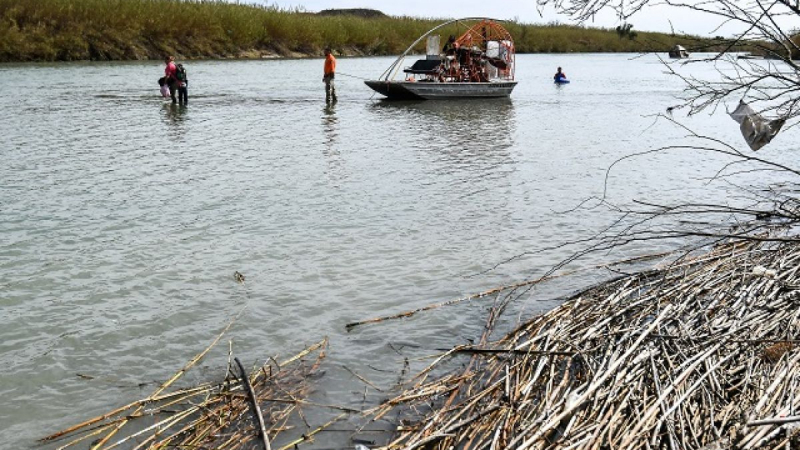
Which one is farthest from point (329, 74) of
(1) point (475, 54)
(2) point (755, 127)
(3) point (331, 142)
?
(2) point (755, 127)

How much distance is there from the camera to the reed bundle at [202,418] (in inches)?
176

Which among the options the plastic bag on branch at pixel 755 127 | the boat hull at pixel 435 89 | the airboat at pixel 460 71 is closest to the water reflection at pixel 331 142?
the boat hull at pixel 435 89

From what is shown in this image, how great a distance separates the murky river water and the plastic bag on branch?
87.6 inches

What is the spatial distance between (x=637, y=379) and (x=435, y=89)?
→ 22.4 m

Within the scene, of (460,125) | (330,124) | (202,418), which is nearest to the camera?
(202,418)

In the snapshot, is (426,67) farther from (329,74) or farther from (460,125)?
(460,125)

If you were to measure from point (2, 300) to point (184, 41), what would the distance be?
3935cm

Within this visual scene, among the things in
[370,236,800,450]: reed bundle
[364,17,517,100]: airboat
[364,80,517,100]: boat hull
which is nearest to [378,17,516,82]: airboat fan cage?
[364,17,517,100]: airboat

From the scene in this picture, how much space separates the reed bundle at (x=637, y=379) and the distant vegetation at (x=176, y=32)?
24390 mm

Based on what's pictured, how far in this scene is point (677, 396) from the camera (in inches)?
155

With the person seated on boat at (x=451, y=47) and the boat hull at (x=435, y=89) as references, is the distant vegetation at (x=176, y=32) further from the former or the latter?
the person seated on boat at (x=451, y=47)

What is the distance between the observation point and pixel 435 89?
26.0m

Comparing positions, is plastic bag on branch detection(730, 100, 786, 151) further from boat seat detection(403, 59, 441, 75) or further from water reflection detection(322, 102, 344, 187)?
boat seat detection(403, 59, 441, 75)

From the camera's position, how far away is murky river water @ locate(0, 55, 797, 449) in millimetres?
5969
